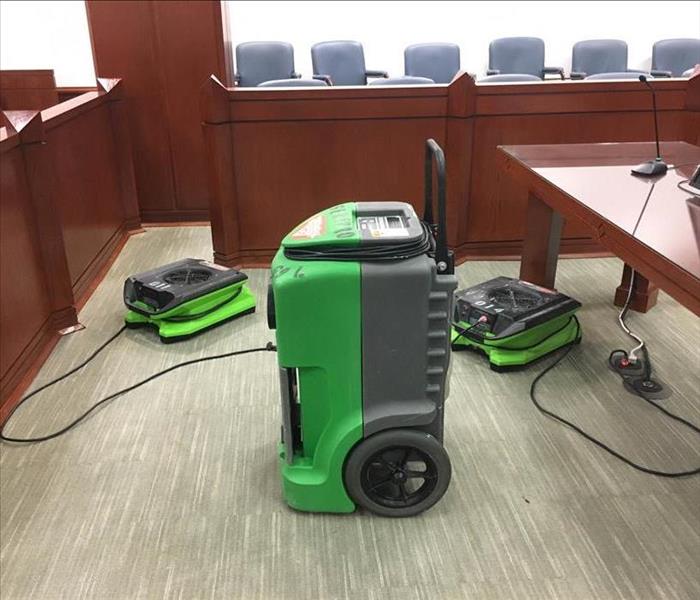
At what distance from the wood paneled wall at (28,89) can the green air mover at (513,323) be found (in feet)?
9.79

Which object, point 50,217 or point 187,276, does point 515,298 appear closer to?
point 187,276

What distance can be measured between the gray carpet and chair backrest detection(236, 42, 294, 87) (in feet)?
11.2

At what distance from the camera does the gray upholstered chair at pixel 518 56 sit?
5883 mm

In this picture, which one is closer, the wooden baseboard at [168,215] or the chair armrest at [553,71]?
the wooden baseboard at [168,215]

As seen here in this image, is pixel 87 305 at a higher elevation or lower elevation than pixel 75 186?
lower

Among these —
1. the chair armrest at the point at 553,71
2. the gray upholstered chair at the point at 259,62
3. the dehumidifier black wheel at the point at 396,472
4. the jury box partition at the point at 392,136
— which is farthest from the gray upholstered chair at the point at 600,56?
the dehumidifier black wheel at the point at 396,472

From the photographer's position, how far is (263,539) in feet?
5.73

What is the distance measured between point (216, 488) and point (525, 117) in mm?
2460

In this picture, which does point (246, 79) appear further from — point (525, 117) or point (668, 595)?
point (668, 595)

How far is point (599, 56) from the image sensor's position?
19.4ft

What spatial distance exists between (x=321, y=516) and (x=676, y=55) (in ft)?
19.0

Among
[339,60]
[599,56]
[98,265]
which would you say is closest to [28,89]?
[98,265]

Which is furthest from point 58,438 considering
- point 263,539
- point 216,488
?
point 263,539

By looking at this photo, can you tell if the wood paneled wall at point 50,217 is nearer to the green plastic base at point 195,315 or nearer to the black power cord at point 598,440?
the green plastic base at point 195,315
